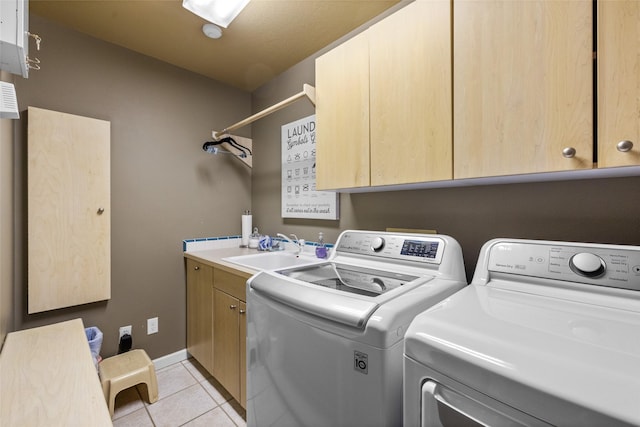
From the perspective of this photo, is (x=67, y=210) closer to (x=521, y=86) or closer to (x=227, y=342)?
(x=227, y=342)

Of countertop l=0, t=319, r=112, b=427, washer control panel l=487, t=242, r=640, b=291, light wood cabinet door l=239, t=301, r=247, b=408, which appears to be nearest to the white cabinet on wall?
countertop l=0, t=319, r=112, b=427

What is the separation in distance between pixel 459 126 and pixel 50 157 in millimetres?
2295

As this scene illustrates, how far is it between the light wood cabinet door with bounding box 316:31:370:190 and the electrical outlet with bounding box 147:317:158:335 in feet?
5.75

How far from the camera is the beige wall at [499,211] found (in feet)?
3.29

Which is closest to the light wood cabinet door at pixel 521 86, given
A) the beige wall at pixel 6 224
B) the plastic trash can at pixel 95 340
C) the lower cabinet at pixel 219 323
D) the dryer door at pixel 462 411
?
the dryer door at pixel 462 411

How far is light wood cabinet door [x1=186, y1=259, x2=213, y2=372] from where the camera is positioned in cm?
197

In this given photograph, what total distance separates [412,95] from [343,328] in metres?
0.98

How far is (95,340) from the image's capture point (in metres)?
1.74

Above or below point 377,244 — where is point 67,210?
above

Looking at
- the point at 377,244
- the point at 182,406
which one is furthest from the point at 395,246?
the point at 182,406

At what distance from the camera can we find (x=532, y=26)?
2.86ft

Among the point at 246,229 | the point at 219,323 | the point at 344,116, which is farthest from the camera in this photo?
the point at 246,229

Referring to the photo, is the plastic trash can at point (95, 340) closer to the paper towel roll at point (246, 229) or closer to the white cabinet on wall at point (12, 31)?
the paper towel roll at point (246, 229)

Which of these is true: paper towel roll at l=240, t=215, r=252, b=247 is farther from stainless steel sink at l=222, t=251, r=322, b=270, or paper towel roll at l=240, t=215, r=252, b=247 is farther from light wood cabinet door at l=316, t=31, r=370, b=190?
light wood cabinet door at l=316, t=31, r=370, b=190
